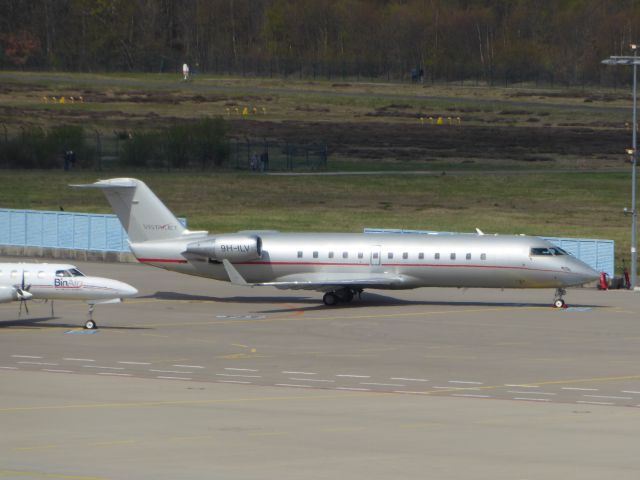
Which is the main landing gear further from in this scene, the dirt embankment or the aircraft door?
the dirt embankment

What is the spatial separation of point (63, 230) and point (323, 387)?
3570 cm

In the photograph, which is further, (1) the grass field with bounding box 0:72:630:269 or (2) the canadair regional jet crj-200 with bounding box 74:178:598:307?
(1) the grass field with bounding box 0:72:630:269

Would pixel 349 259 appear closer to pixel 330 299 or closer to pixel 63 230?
pixel 330 299

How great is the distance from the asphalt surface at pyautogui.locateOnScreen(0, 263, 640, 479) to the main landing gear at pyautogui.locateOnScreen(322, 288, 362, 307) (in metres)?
0.49

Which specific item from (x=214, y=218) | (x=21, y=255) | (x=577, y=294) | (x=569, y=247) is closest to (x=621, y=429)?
(x=577, y=294)

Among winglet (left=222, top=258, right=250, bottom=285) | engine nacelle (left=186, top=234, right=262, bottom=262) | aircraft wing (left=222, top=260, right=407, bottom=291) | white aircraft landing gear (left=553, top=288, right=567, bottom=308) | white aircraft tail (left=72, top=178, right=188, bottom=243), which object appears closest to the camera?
winglet (left=222, top=258, right=250, bottom=285)

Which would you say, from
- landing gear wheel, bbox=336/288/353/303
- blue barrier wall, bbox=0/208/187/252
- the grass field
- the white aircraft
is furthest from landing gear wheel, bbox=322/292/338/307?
the grass field

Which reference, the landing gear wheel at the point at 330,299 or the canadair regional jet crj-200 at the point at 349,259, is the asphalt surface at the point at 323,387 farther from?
the canadair regional jet crj-200 at the point at 349,259

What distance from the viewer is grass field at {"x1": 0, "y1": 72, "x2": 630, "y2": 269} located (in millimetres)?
83312

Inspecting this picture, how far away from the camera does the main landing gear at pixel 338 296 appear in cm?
5178

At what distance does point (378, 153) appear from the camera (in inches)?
4646

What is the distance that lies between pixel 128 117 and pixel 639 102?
59.8 meters

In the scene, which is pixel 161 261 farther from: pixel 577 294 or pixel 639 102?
pixel 639 102

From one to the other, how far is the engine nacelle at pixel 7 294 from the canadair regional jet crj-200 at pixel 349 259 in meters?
7.94
